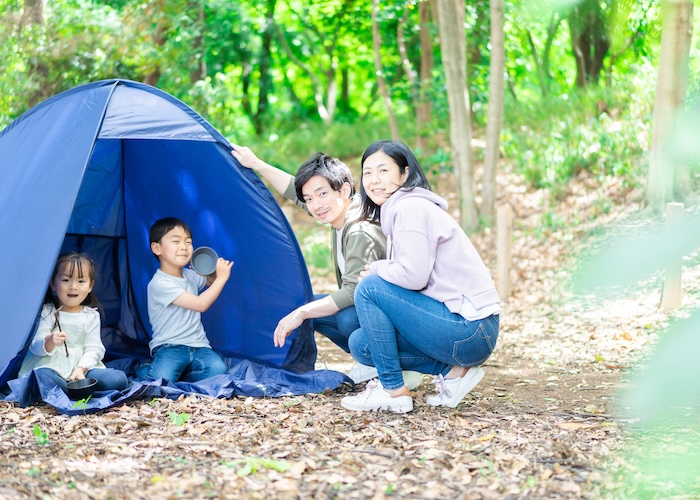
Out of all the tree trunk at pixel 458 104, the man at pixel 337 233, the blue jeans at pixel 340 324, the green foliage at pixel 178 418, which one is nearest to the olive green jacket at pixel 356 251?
the man at pixel 337 233

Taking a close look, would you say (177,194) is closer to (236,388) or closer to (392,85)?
(236,388)

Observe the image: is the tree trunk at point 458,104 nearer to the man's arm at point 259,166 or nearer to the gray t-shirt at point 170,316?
the man's arm at point 259,166

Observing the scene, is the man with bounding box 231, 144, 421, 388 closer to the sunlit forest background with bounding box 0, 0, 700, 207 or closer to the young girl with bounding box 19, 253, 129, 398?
the young girl with bounding box 19, 253, 129, 398

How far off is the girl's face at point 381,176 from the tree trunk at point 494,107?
3682 millimetres

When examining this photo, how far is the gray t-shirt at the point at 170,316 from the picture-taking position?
3688 millimetres

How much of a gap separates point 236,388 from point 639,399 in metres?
2.93

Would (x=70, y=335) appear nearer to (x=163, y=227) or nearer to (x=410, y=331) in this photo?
(x=163, y=227)

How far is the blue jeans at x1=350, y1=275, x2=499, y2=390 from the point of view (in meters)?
2.93

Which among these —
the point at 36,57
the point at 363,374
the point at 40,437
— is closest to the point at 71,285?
the point at 40,437

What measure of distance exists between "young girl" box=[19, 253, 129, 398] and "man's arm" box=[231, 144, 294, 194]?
2.71 feet

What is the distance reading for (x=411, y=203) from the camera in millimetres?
2920

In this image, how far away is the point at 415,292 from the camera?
2988mm

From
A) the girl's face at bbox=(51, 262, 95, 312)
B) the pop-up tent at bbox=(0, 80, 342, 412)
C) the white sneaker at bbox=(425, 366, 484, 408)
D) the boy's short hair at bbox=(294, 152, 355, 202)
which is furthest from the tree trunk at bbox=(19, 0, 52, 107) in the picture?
the white sneaker at bbox=(425, 366, 484, 408)

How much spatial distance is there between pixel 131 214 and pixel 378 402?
199 centimetres
